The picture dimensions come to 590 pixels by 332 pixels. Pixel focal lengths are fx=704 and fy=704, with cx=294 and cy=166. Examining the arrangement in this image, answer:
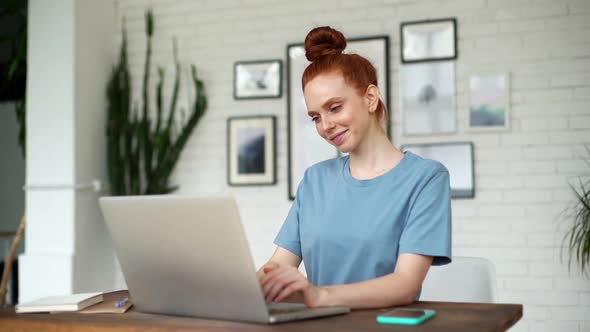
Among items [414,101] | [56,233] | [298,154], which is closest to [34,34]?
[56,233]

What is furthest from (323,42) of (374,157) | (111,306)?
(111,306)

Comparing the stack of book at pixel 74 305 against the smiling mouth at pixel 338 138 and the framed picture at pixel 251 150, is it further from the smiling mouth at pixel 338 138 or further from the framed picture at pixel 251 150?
the framed picture at pixel 251 150

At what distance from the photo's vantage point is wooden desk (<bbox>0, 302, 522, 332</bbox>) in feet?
4.12

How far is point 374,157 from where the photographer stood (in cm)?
196

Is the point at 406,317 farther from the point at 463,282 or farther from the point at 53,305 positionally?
the point at 463,282

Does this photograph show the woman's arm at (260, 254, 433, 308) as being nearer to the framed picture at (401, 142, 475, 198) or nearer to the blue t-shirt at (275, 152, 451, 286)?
the blue t-shirt at (275, 152, 451, 286)

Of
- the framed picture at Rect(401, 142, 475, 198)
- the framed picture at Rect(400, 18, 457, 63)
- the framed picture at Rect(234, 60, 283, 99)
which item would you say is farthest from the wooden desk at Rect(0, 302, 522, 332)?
the framed picture at Rect(234, 60, 283, 99)

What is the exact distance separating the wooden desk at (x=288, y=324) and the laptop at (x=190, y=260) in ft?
0.08

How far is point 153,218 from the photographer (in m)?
1.37

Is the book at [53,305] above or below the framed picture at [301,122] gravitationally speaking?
below

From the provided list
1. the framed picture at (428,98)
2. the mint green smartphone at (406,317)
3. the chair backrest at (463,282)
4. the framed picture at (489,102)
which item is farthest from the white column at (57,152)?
the mint green smartphone at (406,317)

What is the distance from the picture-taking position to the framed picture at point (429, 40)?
4.16 metres

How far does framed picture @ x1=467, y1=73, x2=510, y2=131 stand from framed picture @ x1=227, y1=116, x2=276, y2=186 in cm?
125

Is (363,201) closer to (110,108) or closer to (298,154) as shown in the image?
(298,154)
